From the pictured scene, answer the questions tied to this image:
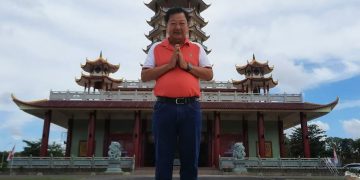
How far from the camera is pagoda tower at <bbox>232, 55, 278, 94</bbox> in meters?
29.8

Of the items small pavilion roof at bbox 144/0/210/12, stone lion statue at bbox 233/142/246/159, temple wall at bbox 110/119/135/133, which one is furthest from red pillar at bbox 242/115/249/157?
small pavilion roof at bbox 144/0/210/12

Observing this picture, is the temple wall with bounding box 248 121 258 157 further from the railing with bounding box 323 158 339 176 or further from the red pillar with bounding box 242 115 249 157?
the railing with bounding box 323 158 339 176

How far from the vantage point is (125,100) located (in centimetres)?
2364

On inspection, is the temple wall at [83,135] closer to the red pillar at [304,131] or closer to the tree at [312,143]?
the red pillar at [304,131]

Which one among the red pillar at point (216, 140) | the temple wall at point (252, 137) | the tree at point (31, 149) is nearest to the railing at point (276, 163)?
the red pillar at point (216, 140)

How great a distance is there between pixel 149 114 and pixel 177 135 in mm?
21707

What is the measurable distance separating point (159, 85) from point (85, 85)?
28242 millimetres

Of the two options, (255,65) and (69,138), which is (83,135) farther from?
(255,65)

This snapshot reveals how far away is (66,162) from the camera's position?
20922 mm

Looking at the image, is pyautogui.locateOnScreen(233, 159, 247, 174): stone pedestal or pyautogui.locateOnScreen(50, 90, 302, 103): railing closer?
pyautogui.locateOnScreen(233, 159, 247, 174): stone pedestal

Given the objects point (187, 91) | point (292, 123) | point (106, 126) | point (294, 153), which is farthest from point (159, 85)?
point (294, 153)

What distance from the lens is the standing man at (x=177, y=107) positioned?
313 centimetres

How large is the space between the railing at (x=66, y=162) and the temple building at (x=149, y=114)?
1617mm

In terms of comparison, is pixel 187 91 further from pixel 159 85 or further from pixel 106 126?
pixel 106 126
